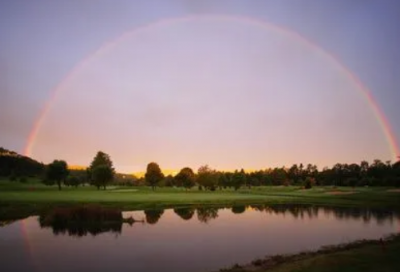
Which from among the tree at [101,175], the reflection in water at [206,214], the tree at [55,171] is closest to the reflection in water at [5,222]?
the reflection in water at [206,214]

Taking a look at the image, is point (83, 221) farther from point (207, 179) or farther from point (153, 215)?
point (207, 179)

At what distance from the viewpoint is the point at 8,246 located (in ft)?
120

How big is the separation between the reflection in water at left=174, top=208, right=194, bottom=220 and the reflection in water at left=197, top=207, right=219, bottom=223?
1.38 meters

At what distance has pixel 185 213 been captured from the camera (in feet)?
230

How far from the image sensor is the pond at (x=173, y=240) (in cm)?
3069

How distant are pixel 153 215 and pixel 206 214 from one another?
400 inches

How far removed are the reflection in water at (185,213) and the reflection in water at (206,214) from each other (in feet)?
4.51

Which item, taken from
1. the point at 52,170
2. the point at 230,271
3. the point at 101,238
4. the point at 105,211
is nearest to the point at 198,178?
the point at 52,170

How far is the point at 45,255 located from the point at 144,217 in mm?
29232

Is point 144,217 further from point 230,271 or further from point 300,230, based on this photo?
point 230,271

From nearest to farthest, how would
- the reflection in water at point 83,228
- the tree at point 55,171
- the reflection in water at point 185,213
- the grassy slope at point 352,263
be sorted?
the grassy slope at point 352,263
the reflection in water at point 83,228
the reflection in water at point 185,213
the tree at point 55,171

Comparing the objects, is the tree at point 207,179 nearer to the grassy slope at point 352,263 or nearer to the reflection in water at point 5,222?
the reflection in water at point 5,222

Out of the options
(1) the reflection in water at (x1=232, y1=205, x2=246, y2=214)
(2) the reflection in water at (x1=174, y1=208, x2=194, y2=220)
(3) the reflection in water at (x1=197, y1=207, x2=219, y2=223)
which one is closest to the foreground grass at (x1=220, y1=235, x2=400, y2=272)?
(3) the reflection in water at (x1=197, y1=207, x2=219, y2=223)

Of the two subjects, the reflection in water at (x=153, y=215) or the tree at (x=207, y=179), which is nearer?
the reflection in water at (x=153, y=215)
